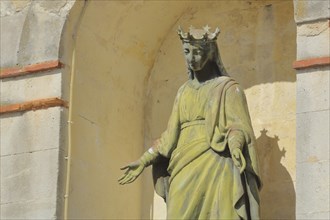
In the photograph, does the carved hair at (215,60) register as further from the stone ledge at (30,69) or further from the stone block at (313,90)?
the stone ledge at (30,69)

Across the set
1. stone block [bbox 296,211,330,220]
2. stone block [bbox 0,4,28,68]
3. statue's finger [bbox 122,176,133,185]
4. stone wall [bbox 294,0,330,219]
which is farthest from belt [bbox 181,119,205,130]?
stone block [bbox 0,4,28,68]

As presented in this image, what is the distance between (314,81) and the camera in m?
9.37

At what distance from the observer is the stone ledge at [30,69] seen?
1033 centimetres

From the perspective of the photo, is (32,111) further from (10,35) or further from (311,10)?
(311,10)

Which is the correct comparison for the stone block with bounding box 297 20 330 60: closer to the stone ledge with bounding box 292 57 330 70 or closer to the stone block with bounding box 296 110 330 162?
the stone ledge with bounding box 292 57 330 70

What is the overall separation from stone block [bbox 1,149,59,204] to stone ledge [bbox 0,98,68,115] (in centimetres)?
34

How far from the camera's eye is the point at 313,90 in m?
9.35

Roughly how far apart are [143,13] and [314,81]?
2.01 metres

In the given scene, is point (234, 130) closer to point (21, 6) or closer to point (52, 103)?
point (52, 103)

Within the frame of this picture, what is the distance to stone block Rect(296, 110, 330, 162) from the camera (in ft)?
30.2

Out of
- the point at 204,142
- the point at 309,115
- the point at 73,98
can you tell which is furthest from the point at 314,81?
the point at 73,98

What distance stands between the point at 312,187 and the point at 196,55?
1.33 metres

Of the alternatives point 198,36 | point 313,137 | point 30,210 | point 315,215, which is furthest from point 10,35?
point 315,215

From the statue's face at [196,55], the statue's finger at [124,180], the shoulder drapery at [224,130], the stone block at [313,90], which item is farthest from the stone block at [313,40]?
the statue's finger at [124,180]
